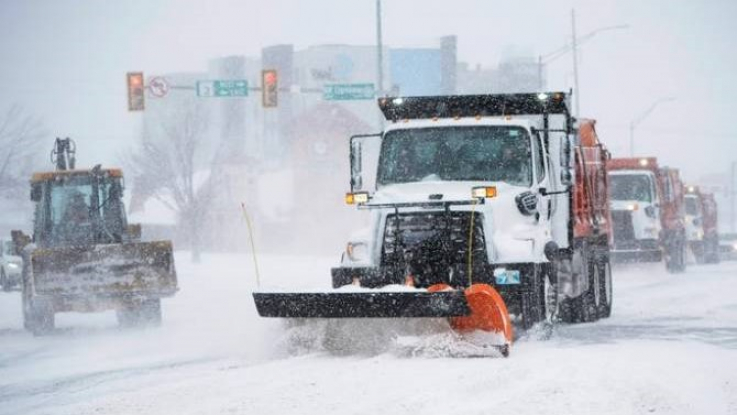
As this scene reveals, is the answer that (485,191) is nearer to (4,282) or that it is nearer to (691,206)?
(4,282)

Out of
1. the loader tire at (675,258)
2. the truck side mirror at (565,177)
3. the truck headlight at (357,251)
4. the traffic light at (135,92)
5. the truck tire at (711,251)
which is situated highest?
the traffic light at (135,92)

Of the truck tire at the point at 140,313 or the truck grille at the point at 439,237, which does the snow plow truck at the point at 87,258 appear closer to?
the truck tire at the point at 140,313

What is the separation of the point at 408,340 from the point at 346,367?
3.22 ft

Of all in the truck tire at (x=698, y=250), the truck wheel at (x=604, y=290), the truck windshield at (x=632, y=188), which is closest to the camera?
the truck wheel at (x=604, y=290)

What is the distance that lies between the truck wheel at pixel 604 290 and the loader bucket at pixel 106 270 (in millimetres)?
6567

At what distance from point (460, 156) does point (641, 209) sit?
1469 centimetres

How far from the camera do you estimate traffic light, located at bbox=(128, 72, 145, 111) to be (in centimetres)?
3356

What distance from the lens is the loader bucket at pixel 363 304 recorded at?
11.5 meters

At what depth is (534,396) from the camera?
9398mm

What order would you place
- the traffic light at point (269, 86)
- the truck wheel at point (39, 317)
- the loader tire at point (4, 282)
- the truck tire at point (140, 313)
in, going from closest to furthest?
1. the truck wheel at point (39, 317)
2. the truck tire at point (140, 313)
3. the loader tire at point (4, 282)
4. the traffic light at point (269, 86)

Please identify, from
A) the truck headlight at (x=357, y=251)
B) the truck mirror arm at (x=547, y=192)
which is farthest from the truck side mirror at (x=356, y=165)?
the truck mirror arm at (x=547, y=192)

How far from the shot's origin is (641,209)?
27844 mm

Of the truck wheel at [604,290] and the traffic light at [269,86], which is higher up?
the traffic light at [269,86]

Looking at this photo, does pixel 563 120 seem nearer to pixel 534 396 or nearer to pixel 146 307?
pixel 534 396
